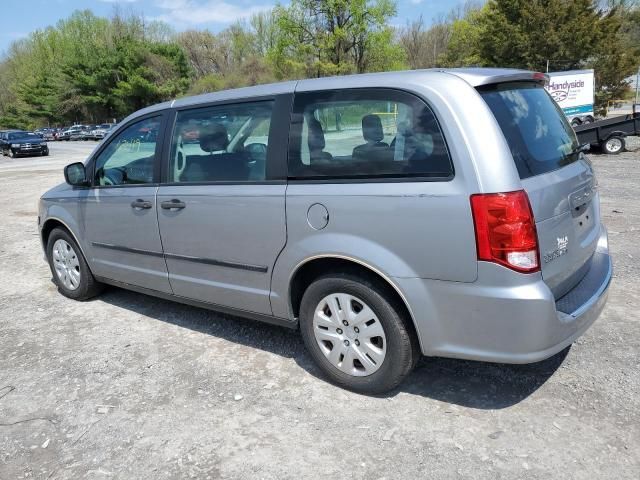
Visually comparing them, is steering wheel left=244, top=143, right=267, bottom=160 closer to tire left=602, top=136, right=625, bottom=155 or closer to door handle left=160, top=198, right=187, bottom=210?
door handle left=160, top=198, right=187, bottom=210

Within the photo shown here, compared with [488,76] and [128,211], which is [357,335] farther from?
[128,211]

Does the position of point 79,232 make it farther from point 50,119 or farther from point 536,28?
A: point 50,119

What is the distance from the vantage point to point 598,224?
11.4 feet

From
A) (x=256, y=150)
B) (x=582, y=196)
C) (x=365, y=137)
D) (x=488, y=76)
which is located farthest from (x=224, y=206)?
(x=582, y=196)

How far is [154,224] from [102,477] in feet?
6.20

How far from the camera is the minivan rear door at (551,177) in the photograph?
2.68 m

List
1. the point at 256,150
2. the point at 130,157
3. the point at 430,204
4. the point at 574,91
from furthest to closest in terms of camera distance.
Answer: the point at 574,91
the point at 130,157
the point at 256,150
the point at 430,204

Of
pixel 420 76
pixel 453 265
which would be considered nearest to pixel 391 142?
pixel 420 76

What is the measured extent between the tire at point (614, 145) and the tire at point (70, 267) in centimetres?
1568

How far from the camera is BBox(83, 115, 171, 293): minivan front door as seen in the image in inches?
159

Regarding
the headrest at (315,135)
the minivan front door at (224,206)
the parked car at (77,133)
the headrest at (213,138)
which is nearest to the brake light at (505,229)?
the headrest at (315,135)

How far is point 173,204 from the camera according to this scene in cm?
377

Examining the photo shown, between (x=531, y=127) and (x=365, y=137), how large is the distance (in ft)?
3.00

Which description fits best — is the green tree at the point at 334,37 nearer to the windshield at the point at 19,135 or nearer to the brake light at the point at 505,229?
the windshield at the point at 19,135
